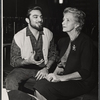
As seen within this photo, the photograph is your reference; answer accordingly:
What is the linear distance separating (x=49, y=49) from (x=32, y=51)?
136 mm

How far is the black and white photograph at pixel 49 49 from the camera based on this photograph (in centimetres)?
158

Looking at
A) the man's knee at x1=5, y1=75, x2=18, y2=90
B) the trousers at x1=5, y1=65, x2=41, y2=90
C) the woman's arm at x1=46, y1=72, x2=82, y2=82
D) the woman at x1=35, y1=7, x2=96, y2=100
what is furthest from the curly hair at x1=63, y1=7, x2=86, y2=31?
the man's knee at x1=5, y1=75, x2=18, y2=90

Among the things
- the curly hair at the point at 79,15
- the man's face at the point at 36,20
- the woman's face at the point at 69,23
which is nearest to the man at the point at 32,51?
the man's face at the point at 36,20

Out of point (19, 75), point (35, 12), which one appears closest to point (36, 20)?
point (35, 12)

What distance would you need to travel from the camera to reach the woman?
158cm

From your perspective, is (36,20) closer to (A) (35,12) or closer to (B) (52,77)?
(A) (35,12)

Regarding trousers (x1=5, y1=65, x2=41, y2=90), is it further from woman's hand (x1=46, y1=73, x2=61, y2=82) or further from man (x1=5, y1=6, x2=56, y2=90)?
woman's hand (x1=46, y1=73, x2=61, y2=82)

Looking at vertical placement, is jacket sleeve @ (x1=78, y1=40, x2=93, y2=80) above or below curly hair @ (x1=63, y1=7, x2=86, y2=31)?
below

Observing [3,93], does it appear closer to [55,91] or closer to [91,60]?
[55,91]

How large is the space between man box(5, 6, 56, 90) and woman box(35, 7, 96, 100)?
3.2 inches

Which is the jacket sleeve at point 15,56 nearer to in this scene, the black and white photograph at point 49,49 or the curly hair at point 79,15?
the black and white photograph at point 49,49

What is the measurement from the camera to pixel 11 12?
170 centimetres

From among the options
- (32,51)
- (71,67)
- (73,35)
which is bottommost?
(71,67)

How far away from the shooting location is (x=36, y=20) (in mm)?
1658
